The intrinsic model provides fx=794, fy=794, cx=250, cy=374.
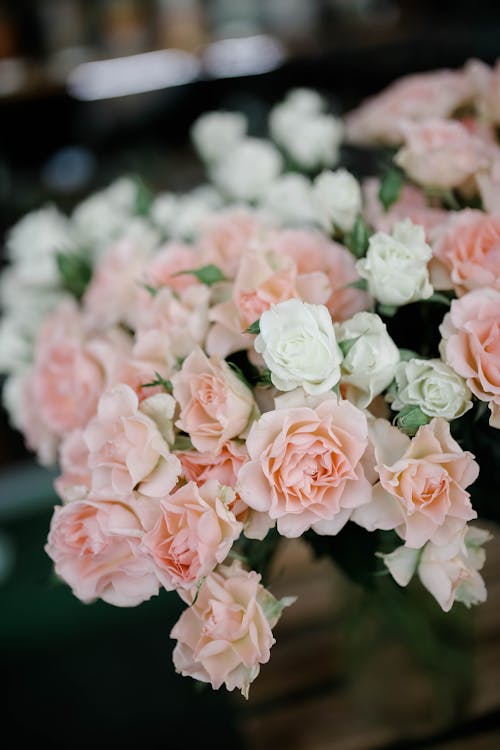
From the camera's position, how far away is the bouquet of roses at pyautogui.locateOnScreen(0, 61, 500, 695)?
44 centimetres

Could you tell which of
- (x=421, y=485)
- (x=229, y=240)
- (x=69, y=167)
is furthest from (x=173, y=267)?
(x=69, y=167)

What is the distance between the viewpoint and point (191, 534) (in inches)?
17.3

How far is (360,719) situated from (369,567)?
0.31 metres

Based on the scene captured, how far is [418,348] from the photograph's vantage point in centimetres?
57

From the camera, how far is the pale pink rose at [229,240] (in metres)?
0.58

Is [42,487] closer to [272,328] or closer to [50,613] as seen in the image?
[50,613]

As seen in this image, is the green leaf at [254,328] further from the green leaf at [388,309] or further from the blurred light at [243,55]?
the blurred light at [243,55]

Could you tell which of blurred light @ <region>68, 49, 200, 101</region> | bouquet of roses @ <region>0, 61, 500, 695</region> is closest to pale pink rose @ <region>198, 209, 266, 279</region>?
bouquet of roses @ <region>0, 61, 500, 695</region>

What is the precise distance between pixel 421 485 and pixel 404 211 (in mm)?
248

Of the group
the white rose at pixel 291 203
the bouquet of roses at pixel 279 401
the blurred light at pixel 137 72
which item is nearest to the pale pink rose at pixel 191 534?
the bouquet of roses at pixel 279 401

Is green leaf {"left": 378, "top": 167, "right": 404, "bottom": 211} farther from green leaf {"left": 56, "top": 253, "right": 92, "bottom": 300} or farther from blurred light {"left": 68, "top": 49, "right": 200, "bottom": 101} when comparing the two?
blurred light {"left": 68, "top": 49, "right": 200, "bottom": 101}

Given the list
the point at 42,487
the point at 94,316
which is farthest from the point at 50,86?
the point at 94,316

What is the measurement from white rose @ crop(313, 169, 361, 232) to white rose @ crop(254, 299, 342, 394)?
15cm

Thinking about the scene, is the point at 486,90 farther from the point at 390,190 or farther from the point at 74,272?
the point at 74,272
